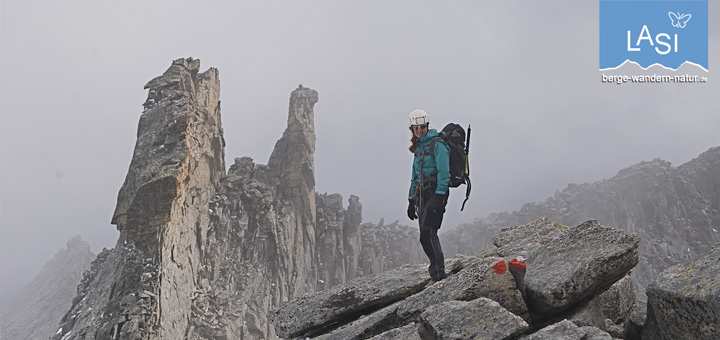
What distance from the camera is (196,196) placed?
64.9 meters

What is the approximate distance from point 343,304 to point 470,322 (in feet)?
16.8

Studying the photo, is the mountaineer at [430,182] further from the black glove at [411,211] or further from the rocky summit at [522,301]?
the rocky summit at [522,301]

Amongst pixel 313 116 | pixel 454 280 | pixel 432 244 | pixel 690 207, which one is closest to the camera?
pixel 454 280

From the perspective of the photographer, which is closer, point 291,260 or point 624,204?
point 291,260

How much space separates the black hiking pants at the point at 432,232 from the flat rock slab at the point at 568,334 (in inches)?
169

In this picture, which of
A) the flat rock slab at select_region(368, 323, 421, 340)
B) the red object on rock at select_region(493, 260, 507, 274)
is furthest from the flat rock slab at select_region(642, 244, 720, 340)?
the flat rock slab at select_region(368, 323, 421, 340)

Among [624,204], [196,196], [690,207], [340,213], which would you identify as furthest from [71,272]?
[690,207]

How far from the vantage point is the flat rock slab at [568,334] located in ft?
22.9

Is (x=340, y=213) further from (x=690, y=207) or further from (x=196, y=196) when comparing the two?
(x=690, y=207)

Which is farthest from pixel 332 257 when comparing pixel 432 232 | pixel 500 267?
pixel 500 267

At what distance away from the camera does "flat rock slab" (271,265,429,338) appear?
11.9 meters

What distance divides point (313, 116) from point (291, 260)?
1370 inches

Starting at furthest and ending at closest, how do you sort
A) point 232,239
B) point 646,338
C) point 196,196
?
point 232,239
point 196,196
point 646,338

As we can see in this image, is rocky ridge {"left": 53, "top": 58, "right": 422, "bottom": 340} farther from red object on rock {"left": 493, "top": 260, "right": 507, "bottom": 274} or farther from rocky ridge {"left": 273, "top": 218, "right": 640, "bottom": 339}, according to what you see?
red object on rock {"left": 493, "top": 260, "right": 507, "bottom": 274}
